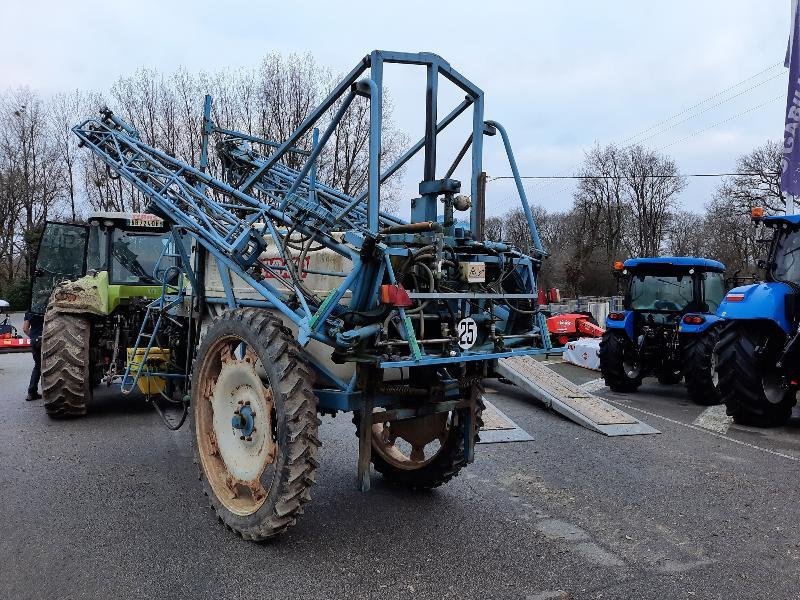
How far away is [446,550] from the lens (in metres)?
3.95

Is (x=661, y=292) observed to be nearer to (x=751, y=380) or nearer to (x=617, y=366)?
(x=617, y=366)

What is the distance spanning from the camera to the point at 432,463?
4.91m

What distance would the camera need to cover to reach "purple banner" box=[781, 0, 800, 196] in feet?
40.5

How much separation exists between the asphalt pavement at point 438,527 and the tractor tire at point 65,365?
63 cm

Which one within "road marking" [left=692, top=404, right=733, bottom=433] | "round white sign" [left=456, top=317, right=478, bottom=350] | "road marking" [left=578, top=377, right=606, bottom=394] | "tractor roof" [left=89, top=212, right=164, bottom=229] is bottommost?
"road marking" [left=578, top=377, right=606, bottom=394]

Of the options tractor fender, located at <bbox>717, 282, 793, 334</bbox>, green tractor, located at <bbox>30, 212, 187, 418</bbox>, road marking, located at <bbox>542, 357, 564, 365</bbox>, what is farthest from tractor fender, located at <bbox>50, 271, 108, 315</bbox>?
road marking, located at <bbox>542, 357, 564, 365</bbox>

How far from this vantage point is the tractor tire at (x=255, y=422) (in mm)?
3623

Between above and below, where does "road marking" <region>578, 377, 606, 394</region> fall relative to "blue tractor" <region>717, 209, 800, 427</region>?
below

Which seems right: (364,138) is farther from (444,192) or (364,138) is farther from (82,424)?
(444,192)

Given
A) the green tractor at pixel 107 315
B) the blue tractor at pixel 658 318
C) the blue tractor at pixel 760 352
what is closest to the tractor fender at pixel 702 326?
the blue tractor at pixel 658 318

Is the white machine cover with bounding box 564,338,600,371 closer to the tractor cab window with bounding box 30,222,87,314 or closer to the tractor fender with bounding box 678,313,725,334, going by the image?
the tractor fender with bounding box 678,313,725,334

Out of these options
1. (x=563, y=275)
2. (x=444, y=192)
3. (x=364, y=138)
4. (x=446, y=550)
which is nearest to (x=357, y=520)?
(x=446, y=550)

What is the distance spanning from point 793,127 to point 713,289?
4.03 m

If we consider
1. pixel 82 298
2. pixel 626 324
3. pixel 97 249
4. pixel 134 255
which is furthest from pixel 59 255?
pixel 626 324
